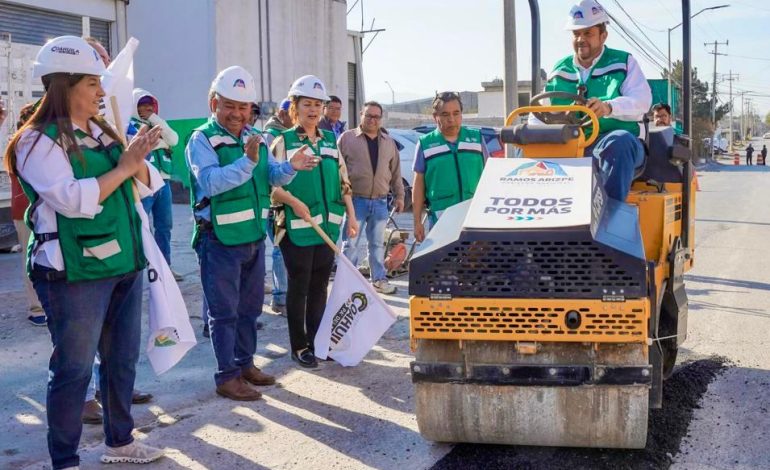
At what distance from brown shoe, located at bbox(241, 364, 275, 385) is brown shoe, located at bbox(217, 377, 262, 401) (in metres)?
0.25

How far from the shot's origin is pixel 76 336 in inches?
145

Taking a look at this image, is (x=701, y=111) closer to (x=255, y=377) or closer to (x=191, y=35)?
(x=191, y=35)

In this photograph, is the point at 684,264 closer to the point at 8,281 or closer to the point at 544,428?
the point at 544,428

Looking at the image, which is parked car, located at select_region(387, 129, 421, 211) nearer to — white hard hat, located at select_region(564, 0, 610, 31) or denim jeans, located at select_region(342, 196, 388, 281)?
denim jeans, located at select_region(342, 196, 388, 281)

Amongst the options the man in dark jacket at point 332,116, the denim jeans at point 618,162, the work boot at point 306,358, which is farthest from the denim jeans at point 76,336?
the man in dark jacket at point 332,116

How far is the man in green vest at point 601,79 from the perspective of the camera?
16.5 feet

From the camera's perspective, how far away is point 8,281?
8.95 meters

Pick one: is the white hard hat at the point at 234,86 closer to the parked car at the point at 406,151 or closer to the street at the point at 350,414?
the street at the point at 350,414

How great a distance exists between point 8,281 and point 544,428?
273 inches

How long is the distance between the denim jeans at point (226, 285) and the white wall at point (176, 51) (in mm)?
12070

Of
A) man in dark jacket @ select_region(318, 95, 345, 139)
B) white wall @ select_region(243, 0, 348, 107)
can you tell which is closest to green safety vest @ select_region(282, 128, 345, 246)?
man in dark jacket @ select_region(318, 95, 345, 139)

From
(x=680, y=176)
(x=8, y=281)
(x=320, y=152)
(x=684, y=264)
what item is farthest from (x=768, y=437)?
(x=8, y=281)

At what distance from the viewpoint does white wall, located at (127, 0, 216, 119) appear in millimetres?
16641

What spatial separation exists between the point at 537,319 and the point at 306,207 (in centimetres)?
236
